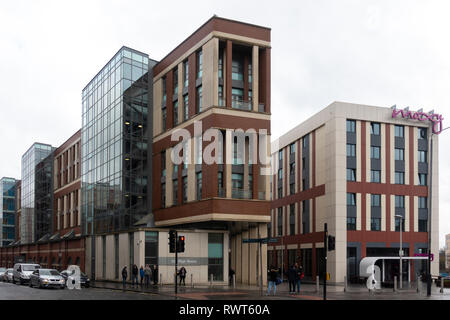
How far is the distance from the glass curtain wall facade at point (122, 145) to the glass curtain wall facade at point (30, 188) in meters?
37.4

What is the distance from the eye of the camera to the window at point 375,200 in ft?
205

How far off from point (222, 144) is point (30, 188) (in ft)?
203

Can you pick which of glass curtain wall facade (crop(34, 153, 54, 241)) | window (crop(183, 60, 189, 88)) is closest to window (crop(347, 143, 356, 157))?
window (crop(183, 60, 189, 88))

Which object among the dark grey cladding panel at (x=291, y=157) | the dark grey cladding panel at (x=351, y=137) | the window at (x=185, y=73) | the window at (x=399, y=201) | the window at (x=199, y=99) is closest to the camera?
the window at (x=199, y=99)

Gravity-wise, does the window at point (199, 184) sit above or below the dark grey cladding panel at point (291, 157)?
below

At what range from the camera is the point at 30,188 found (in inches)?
3858

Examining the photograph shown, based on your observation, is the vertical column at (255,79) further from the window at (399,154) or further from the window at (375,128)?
the window at (399,154)

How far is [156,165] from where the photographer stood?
179 feet

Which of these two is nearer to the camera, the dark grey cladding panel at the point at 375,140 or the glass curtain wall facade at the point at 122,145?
the glass curtain wall facade at the point at 122,145

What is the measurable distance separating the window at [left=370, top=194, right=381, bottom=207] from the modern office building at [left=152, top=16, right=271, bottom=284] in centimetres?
1847

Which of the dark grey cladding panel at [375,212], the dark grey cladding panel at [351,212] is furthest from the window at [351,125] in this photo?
the dark grey cladding panel at [375,212]

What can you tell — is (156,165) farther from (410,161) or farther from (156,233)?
(410,161)
